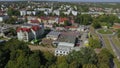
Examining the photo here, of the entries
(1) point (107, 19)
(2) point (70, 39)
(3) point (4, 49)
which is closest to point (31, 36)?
(2) point (70, 39)

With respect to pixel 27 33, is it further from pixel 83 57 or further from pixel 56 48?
pixel 83 57

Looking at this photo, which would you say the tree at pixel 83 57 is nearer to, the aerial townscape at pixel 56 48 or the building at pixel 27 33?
the aerial townscape at pixel 56 48

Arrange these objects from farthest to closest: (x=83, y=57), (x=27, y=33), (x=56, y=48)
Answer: (x=27, y=33), (x=56, y=48), (x=83, y=57)

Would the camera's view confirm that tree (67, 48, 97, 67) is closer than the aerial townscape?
No

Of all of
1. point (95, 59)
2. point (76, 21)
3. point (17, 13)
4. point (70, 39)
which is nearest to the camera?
point (95, 59)

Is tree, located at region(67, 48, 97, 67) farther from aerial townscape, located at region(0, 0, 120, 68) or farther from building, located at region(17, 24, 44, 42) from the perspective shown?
building, located at region(17, 24, 44, 42)

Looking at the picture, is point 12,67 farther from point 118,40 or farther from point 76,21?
point 76,21

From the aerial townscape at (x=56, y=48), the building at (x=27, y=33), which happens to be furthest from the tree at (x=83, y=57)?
the building at (x=27, y=33)

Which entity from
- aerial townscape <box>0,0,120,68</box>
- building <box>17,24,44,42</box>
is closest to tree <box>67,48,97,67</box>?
aerial townscape <box>0,0,120,68</box>

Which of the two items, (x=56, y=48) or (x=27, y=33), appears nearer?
(x=56, y=48)

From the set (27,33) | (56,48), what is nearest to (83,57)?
(56,48)

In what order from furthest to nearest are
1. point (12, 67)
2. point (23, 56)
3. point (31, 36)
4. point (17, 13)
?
point (17, 13) → point (31, 36) → point (23, 56) → point (12, 67)
